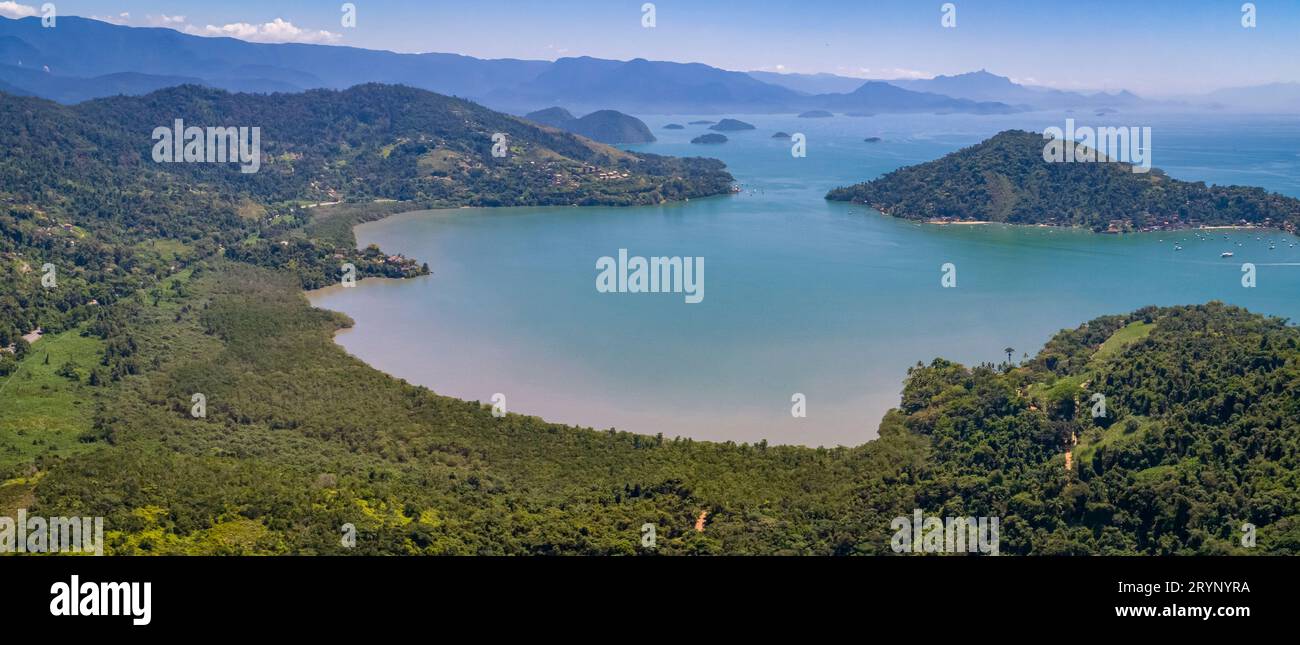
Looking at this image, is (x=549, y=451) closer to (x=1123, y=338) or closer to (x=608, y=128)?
(x=1123, y=338)

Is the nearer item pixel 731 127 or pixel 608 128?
pixel 608 128

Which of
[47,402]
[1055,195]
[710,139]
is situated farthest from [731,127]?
[47,402]

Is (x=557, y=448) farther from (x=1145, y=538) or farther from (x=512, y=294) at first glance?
(x=512, y=294)

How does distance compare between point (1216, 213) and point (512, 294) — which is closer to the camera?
point (512, 294)

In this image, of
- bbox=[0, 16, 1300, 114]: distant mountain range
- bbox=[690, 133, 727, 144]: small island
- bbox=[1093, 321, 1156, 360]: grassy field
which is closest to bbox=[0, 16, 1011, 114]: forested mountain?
bbox=[0, 16, 1300, 114]: distant mountain range

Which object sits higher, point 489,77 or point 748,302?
point 489,77

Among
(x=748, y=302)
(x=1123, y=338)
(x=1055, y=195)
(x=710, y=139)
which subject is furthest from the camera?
(x=710, y=139)

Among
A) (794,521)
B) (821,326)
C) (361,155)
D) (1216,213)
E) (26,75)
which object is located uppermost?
(26,75)

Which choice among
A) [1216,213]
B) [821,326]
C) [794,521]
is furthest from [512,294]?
[1216,213]
